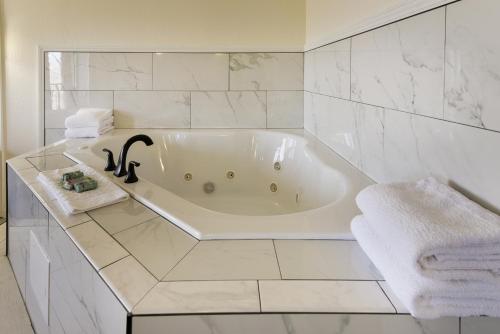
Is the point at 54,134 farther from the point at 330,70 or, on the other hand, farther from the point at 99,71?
the point at 330,70

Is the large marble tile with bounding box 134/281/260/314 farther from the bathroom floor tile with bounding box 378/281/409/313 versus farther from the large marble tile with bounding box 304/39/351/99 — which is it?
the large marble tile with bounding box 304/39/351/99

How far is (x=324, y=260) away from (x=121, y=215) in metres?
0.61

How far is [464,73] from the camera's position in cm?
87

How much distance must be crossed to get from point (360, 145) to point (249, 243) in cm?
83

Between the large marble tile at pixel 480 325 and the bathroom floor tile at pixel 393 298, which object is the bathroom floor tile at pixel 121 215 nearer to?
the bathroom floor tile at pixel 393 298

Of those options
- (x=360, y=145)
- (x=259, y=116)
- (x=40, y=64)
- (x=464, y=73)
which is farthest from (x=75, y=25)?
(x=464, y=73)

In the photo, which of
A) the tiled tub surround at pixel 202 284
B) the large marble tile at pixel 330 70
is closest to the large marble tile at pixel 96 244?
the tiled tub surround at pixel 202 284

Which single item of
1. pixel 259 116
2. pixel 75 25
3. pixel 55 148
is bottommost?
pixel 55 148

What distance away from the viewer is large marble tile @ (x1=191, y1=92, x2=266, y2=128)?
2555mm

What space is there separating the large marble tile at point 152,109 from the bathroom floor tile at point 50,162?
0.82 metres

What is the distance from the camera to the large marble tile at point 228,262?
77 centimetres

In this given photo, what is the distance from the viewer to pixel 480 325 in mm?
652

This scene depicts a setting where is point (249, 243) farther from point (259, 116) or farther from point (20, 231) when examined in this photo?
point (259, 116)

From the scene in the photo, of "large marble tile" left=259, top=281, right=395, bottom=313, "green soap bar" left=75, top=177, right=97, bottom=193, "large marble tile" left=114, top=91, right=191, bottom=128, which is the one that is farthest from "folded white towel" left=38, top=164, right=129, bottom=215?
"large marble tile" left=114, top=91, right=191, bottom=128
